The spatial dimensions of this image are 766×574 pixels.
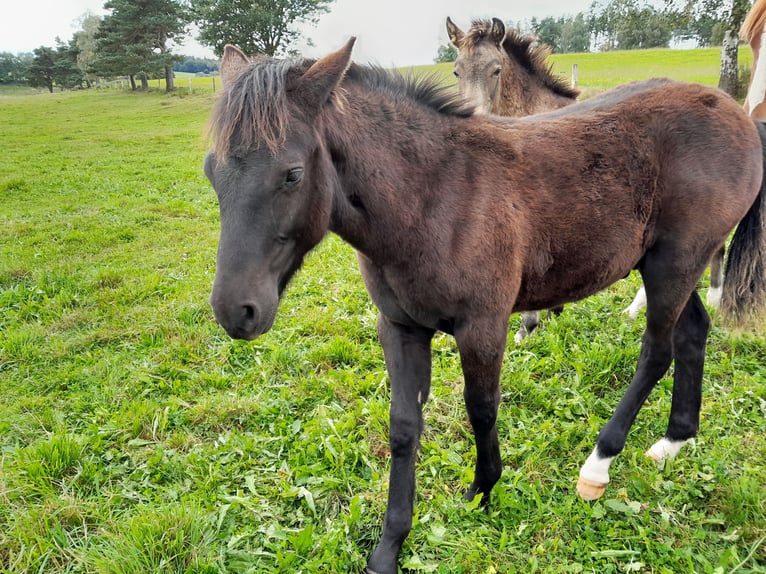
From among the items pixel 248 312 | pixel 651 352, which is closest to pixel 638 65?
pixel 651 352

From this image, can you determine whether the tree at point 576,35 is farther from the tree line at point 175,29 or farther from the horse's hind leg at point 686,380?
the horse's hind leg at point 686,380

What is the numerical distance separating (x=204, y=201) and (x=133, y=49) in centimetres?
3095

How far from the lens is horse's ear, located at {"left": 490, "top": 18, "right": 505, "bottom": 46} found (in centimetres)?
525

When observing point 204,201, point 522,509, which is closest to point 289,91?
point 522,509

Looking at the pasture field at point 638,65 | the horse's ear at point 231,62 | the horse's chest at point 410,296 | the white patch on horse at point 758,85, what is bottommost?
the horse's chest at point 410,296

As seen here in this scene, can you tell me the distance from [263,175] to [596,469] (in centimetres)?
224

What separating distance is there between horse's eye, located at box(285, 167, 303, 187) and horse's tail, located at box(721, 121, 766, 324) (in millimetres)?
2557

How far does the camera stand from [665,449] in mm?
2766

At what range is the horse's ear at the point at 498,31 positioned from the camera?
207 inches

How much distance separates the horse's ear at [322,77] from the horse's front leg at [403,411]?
110cm

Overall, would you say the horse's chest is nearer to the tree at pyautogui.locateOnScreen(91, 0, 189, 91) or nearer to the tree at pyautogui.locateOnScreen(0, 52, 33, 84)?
the tree at pyautogui.locateOnScreen(91, 0, 189, 91)

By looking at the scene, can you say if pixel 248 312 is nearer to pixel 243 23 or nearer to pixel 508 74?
pixel 508 74

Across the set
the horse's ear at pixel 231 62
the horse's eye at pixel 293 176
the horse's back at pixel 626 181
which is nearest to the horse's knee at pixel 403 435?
the horse's back at pixel 626 181

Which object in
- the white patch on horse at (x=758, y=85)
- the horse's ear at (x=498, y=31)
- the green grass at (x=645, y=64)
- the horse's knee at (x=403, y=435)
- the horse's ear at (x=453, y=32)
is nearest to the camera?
the horse's knee at (x=403, y=435)
